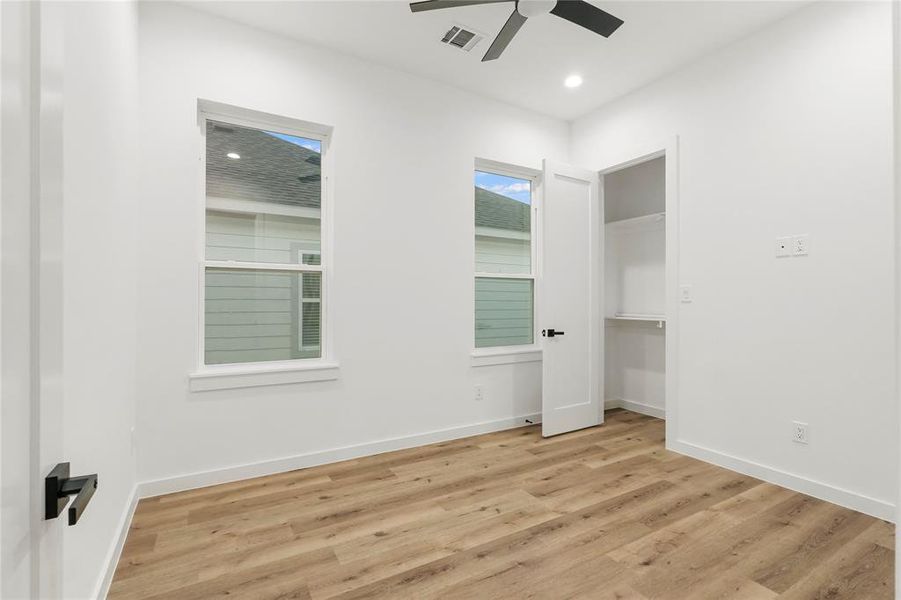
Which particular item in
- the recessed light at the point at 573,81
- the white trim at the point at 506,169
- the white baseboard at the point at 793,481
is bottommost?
the white baseboard at the point at 793,481

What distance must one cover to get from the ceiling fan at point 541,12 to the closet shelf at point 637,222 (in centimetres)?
203

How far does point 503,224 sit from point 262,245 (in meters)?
2.13

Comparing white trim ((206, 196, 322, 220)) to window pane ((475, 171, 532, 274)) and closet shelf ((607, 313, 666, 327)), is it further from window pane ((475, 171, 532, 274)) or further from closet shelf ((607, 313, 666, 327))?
closet shelf ((607, 313, 666, 327))

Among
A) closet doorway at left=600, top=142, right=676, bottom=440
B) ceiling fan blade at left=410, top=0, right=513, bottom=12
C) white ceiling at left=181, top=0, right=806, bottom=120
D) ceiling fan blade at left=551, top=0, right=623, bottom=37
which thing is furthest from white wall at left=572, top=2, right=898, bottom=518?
ceiling fan blade at left=410, top=0, right=513, bottom=12

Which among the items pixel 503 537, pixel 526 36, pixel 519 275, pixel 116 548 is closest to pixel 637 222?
pixel 519 275

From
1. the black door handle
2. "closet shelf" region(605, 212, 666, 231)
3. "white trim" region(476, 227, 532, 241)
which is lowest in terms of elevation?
the black door handle

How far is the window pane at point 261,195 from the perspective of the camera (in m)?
2.85

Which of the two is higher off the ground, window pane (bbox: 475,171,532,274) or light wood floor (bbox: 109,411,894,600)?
window pane (bbox: 475,171,532,274)

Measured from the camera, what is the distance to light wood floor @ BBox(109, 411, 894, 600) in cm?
174

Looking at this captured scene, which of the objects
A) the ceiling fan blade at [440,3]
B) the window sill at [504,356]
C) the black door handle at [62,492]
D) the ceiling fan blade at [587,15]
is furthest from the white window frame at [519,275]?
the black door handle at [62,492]

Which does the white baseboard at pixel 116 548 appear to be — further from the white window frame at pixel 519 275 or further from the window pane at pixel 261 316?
the white window frame at pixel 519 275

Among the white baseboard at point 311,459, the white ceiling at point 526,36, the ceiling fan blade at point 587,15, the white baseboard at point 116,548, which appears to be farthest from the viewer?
the white ceiling at point 526,36

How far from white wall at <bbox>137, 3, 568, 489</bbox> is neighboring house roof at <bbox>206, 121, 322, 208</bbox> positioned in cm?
16

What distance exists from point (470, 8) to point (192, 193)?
207 cm
